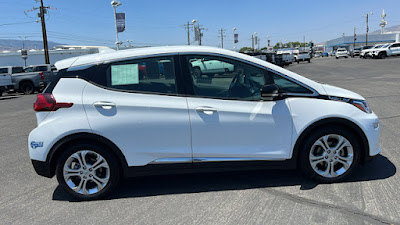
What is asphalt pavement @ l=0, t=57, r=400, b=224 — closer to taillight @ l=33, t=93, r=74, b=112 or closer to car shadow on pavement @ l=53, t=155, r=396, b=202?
car shadow on pavement @ l=53, t=155, r=396, b=202

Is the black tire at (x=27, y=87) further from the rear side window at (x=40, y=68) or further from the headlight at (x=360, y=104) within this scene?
the headlight at (x=360, y=104)

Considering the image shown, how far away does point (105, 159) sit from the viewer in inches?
141

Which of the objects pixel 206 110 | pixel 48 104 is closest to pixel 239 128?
pixel 206 110

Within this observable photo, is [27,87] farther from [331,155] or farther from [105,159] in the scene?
[331,155]

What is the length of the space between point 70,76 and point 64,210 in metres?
1.50

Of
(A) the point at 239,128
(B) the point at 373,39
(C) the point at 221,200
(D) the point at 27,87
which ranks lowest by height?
(C) the point at 221,200

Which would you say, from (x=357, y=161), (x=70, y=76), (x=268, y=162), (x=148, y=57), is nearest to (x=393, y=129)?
(x=357, y=161)

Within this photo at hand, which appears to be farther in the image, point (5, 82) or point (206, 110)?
point (5, 82)

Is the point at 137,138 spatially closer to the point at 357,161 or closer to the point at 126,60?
the point at 126,60

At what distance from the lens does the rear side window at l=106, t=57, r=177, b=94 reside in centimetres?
357

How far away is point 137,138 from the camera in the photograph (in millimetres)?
3529

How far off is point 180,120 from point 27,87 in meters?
19.2

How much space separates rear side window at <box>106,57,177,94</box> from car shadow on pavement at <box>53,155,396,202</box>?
49.4 inches

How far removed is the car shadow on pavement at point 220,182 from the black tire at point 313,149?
0.15m
